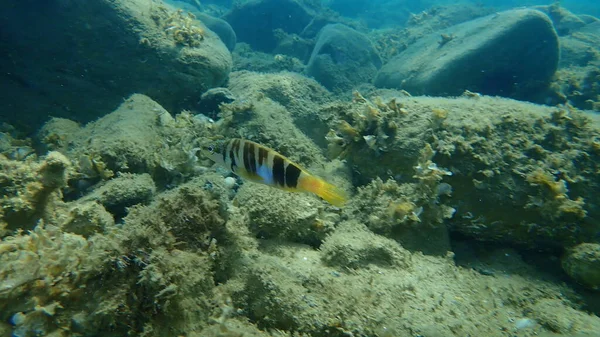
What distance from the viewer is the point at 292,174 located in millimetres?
2080

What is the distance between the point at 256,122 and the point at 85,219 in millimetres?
2603

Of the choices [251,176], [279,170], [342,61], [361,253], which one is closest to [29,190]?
[251,176]

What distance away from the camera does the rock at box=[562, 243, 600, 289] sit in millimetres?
3357

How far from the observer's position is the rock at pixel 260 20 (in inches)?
700

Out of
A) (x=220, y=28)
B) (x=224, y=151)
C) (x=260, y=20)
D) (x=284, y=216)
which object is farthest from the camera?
(x=260, y=20)

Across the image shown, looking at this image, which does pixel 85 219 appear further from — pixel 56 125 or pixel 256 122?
pixel 56 125

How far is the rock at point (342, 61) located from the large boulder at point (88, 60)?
4950 millimetres

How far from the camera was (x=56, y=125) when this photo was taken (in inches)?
230

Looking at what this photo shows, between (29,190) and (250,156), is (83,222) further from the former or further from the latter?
(250,156)

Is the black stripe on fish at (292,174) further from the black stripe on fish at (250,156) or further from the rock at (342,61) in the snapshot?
the rock at (342,61)

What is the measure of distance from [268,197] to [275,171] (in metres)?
1.27

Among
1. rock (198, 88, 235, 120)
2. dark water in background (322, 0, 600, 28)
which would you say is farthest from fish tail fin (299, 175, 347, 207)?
dark water in background (322, 0, 600, 28)

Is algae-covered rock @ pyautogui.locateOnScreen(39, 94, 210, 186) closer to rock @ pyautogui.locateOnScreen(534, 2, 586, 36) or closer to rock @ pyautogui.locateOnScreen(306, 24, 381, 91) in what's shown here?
rock @ pyautogui.locateOnScreen(306, 24, 381, 91)

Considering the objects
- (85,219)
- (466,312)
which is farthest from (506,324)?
(85,219)
